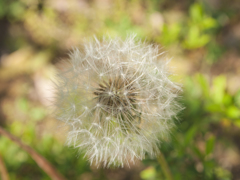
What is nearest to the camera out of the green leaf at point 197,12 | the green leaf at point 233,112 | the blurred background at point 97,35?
the green leaf at point 233,112

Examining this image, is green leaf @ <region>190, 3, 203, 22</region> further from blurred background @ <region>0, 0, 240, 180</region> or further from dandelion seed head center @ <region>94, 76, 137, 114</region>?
dandelion seed head center @ <region>94, 76, 137, 114</region>

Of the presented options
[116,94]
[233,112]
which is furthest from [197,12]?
[116,94]

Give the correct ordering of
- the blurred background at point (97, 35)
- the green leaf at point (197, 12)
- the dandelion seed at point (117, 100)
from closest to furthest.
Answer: the dandelion seed at point (117, 100) → the blurred background at point (97, 35) → the green leaf at point (197, 12)

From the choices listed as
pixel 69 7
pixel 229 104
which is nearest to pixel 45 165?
pixel 229 104

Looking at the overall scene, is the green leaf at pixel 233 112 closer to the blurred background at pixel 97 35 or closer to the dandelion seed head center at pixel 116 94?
the blurred background at pixel 97 35

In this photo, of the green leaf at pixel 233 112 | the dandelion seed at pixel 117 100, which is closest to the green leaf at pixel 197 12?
the green leaf at pixel 233 112

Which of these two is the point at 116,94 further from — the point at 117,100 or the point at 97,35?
the point at 97,35

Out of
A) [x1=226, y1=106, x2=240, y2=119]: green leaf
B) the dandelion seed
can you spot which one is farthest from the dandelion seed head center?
[x1=226, y1=106, x2=240, y2=119]: green leaf
